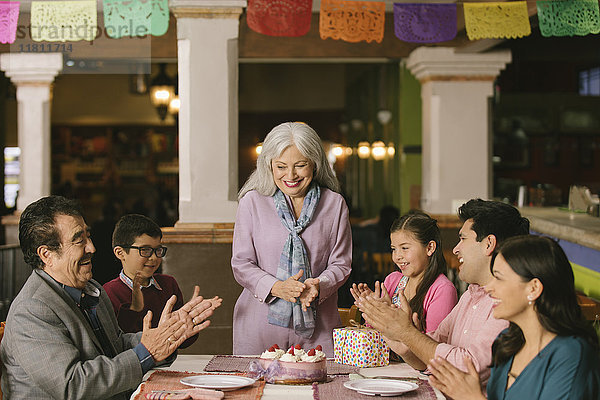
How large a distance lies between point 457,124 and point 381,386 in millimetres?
5216

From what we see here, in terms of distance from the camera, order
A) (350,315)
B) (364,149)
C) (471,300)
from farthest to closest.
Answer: (364,149) → (350,315) → (471,300)

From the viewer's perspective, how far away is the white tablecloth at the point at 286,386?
7.47 ft

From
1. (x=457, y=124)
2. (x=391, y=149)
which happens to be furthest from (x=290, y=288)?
(x=391, y=149)

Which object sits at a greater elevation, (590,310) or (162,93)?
(162,93)

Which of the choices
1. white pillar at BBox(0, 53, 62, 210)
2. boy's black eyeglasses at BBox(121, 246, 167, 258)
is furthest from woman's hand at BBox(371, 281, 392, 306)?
white pillar at BBox(0, 53, 62, 210)

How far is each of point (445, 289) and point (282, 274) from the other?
2.10 ft

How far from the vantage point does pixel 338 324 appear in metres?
3.22

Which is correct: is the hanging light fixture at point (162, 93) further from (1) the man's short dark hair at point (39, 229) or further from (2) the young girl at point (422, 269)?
(1) the man's short dark hair at point (39, 229)

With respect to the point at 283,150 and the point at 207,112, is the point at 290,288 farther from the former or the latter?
the point at 207,112

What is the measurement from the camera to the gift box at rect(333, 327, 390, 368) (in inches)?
104

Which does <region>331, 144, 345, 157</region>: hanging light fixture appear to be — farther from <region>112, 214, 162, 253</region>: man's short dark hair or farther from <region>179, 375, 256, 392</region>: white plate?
<region>179, 375, 256, 392</region>: white plate

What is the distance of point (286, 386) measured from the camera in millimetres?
2381

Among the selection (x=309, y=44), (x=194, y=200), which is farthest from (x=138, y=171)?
(x=194, y=200)

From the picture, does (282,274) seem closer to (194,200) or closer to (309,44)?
(194,200)
